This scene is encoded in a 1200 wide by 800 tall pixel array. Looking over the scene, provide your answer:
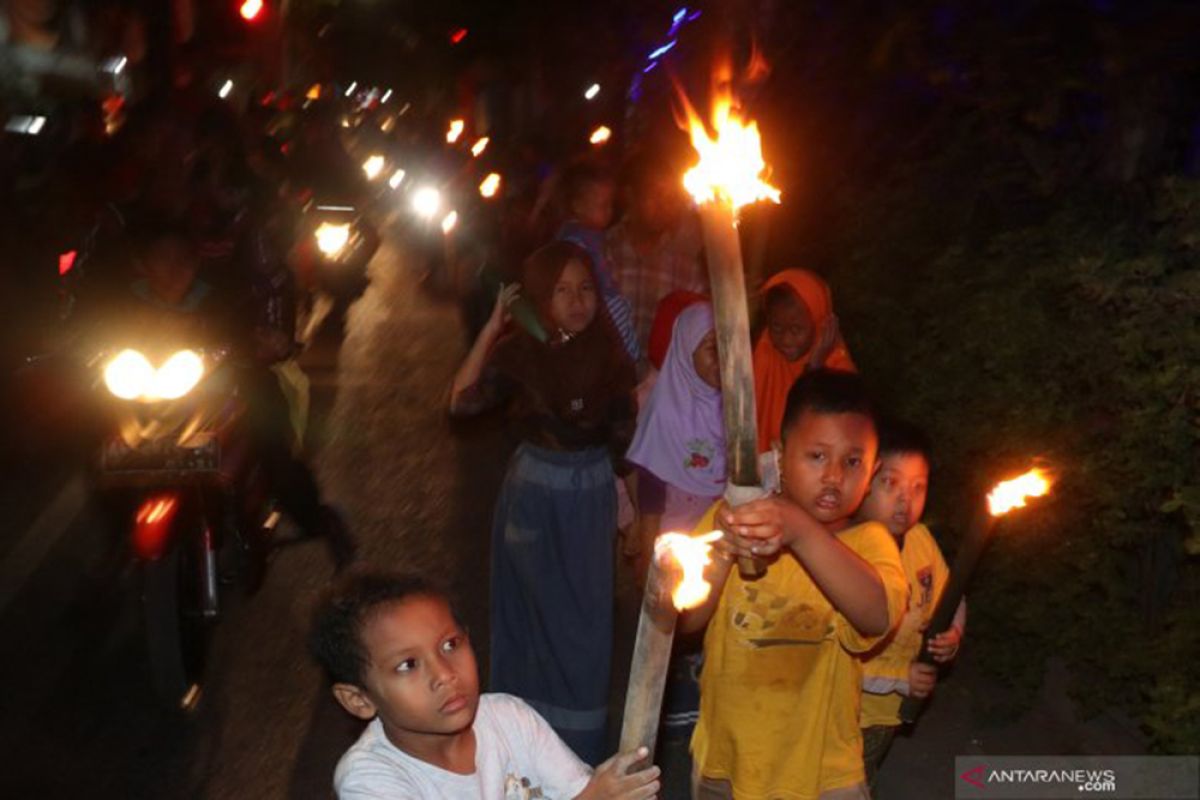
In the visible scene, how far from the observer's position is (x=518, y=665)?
582 cm

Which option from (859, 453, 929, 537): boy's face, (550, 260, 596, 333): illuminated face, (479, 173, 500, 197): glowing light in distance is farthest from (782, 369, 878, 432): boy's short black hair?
(479, 173, 500, 197): glowing light in distance

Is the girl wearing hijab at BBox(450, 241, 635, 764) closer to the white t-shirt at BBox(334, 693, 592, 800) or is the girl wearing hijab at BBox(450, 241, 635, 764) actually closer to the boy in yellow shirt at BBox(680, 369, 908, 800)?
the boy in yellow shirt at BBox(680, 369, 908, 800)

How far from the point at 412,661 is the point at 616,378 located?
274 centimetres

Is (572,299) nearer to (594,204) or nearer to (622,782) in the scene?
(594,204)

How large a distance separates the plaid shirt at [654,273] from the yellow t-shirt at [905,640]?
3.36 m

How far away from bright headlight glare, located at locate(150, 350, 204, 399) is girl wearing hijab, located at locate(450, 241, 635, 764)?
1.37 meters

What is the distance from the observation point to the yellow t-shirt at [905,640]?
441cm

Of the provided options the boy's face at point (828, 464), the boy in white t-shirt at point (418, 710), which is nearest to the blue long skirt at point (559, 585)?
the boy's face at point (828, 464)

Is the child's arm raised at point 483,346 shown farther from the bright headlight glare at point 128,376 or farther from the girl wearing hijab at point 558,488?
the bright headlight glare at point 128,376

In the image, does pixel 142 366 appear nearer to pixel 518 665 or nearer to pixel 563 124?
pixel 518 665

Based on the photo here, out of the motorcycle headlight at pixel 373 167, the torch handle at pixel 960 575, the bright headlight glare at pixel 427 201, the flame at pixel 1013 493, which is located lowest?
the torch handle at pixel 960 575

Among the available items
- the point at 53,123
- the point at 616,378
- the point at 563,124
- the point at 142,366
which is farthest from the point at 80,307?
the point at 563,124

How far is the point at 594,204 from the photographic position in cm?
845

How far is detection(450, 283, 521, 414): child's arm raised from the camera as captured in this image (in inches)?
217
